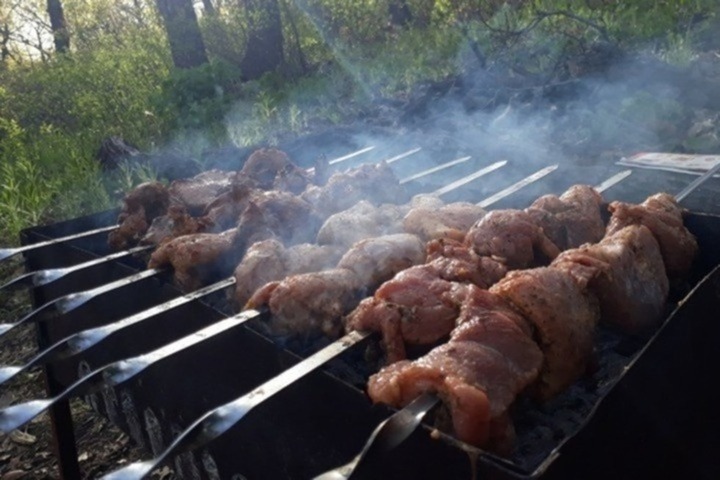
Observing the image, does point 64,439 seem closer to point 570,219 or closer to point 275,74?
point 570,219

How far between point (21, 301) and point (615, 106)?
21.9 ft

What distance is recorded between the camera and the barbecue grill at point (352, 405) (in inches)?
65.1

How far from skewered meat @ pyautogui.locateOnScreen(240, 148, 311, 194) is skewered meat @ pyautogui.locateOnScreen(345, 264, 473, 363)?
2.24m

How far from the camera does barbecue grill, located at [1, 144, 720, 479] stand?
5.42ft

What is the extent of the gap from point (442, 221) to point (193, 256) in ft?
4.40

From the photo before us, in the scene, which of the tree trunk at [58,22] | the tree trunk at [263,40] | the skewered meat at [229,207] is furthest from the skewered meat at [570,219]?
the tree trunk at [58,22]

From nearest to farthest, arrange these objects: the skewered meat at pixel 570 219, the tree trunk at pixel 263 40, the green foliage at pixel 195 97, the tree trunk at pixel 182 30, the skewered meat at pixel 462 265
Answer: the skewered meat at pixel 462 265, the skewered meat at pixel 570 219, the green foliage at pixel 195 97, the tree trunk at pixel 182 30, the tree trunk at pixel 263 40

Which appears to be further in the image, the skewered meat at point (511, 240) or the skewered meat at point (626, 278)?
the skewered meat at point (511, 240)

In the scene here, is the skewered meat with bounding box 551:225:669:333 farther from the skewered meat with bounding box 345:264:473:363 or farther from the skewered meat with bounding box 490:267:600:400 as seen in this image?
the skewered meat with bounding box 345:264:473:363

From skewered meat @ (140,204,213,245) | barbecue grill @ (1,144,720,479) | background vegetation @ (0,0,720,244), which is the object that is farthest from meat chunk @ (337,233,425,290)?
background vegetation @ (0,0,720,244)

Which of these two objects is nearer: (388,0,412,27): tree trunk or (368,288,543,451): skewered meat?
(368,288,543,451): skewered meat

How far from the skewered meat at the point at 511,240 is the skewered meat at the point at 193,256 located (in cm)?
140

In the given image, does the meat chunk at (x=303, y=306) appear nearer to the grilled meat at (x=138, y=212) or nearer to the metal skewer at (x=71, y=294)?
the metal skewer at (x=71, y=294)

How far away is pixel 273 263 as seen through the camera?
288 cm
